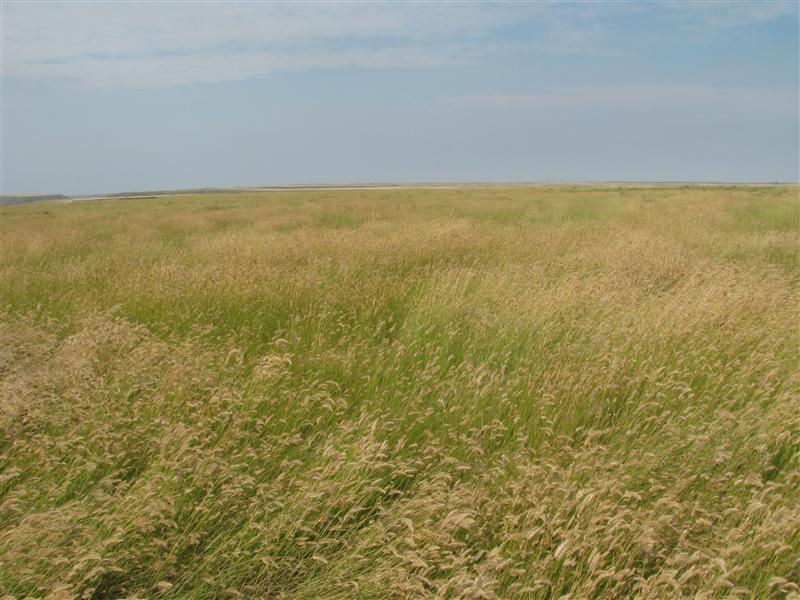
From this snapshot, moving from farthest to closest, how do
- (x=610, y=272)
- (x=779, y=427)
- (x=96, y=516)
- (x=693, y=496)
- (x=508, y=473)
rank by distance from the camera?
1. (x=610, y=272)
2. (x=779, y=427)
3. (x=508, y=473)
4. (x=693, y=496)
5. (x=96, y=516)

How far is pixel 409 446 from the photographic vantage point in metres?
3.03

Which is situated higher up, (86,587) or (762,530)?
(762,530)

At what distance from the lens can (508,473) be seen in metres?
2.79

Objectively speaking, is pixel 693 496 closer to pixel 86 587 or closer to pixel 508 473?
pixel 508 473

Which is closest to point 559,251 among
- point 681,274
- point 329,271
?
point 681,274

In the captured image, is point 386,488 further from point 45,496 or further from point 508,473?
point 45,496

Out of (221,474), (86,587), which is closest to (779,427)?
(221,474)

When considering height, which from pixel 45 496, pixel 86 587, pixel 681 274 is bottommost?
pixel 86 587

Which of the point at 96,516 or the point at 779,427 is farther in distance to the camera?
the point at 779,427

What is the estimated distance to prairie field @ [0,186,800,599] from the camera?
2.14 metres

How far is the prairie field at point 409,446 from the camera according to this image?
2.14 metres

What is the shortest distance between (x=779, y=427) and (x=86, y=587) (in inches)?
133

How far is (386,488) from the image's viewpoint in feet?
8.45

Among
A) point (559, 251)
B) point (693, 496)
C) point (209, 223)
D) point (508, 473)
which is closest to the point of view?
point (693, 496)
